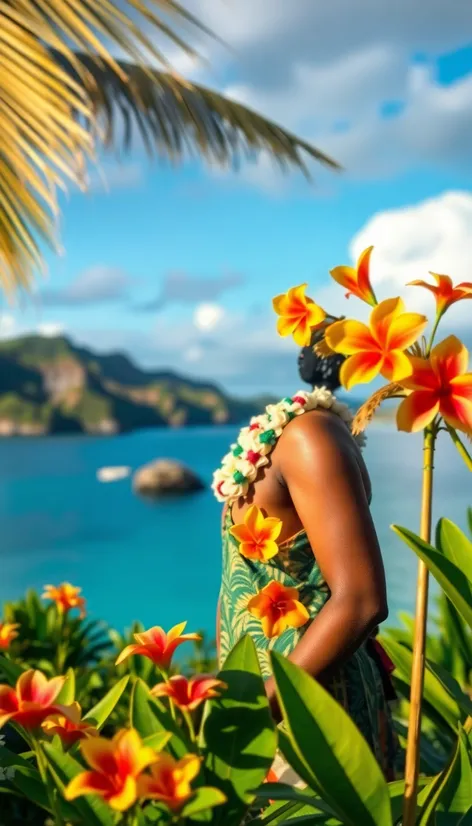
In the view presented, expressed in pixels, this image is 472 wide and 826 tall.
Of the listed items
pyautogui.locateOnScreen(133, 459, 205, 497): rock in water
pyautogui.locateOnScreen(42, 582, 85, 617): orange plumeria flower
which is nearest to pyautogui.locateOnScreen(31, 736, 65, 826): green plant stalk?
pyautogui.locateOnScreen(42, 582, 85, 617): orange plumeria flower

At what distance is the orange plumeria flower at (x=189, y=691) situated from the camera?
60cm

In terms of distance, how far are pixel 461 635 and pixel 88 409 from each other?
5383 centimetres

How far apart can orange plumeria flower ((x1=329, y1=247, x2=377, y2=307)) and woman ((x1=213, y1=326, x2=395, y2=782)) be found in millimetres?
274

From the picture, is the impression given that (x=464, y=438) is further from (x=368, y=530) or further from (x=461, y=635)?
(x=461, y=635)

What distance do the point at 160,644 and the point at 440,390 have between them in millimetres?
339

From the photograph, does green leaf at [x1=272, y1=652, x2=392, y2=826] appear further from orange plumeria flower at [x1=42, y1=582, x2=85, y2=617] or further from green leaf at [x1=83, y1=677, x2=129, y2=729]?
orange plumeria flower at [x1=42, y1=582, x2=85, y2=617]

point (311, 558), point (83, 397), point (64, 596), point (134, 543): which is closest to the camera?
point (311, 558)

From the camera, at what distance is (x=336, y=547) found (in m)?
0.92

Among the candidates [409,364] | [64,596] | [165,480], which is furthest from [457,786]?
[165,480]

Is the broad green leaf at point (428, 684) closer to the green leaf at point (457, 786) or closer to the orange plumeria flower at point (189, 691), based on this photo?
the green leaf at point (457, 786)

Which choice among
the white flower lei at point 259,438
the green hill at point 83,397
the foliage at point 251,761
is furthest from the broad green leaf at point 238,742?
the green hill at point 83,397

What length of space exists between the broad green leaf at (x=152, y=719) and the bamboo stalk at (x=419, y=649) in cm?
18

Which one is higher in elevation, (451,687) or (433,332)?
(433,332)

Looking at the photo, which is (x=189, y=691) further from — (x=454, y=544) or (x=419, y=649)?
(x=454, y=544)
